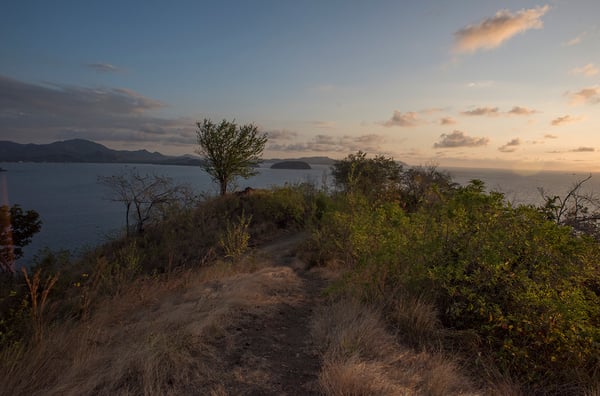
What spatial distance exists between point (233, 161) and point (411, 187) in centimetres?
1259

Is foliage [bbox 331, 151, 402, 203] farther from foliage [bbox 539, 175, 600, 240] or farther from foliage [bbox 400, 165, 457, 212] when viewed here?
foliage [bbox 539, 175, 600, 240]

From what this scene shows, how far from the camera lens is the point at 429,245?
5191 millimetres

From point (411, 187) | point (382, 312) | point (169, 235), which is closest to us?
point (382, 312)

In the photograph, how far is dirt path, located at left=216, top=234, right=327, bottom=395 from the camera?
125 inches

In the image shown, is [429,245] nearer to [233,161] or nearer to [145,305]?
[145,305]

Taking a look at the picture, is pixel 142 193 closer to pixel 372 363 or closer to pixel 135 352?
pixel 135 352

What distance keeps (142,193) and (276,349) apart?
1602 cm

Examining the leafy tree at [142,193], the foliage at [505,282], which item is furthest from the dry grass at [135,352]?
the leafy tree at [142,193]

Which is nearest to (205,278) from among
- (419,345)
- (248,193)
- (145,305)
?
(145,305)

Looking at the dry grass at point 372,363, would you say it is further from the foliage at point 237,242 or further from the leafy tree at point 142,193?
the leafy tree at point 142,193

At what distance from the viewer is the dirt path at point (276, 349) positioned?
3170 millimetres

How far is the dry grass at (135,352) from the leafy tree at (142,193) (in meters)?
12.4

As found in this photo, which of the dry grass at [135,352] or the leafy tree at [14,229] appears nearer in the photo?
the dry grass at [135,352]

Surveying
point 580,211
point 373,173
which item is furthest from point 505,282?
point 373,173
